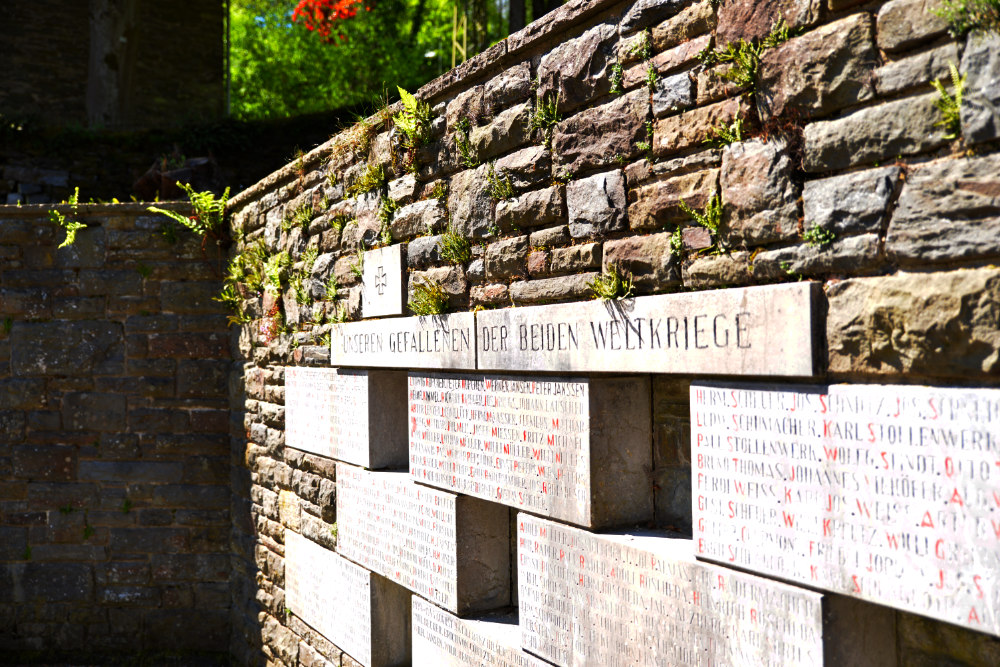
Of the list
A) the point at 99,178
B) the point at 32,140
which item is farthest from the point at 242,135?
the point at 32,140

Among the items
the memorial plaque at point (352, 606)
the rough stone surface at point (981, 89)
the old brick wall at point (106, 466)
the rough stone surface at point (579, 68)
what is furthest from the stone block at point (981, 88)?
the old brick wall at point (106, 466)

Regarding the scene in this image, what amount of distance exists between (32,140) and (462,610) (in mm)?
9863

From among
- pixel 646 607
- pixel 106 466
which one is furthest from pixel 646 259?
pixel 106 466

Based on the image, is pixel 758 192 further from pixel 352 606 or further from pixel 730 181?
pixel 352 606

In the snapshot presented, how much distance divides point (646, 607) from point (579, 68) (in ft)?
5.37

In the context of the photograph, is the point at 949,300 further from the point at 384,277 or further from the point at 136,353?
the point at 136,353

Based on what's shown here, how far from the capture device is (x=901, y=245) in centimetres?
179

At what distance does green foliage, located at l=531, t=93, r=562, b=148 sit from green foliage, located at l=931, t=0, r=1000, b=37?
131cm

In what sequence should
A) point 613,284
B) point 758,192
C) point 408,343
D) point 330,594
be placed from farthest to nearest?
point 330,594 < point 408,343 < point 613,284 < point 758,192

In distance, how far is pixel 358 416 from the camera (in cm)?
418

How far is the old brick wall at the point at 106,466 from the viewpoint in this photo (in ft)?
20.2

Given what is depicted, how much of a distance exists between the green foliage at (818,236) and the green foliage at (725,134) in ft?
1.09

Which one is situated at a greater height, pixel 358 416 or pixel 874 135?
pixel 874 135

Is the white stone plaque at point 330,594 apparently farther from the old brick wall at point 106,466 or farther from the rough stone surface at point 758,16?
the rough stone surface at point 758,16
